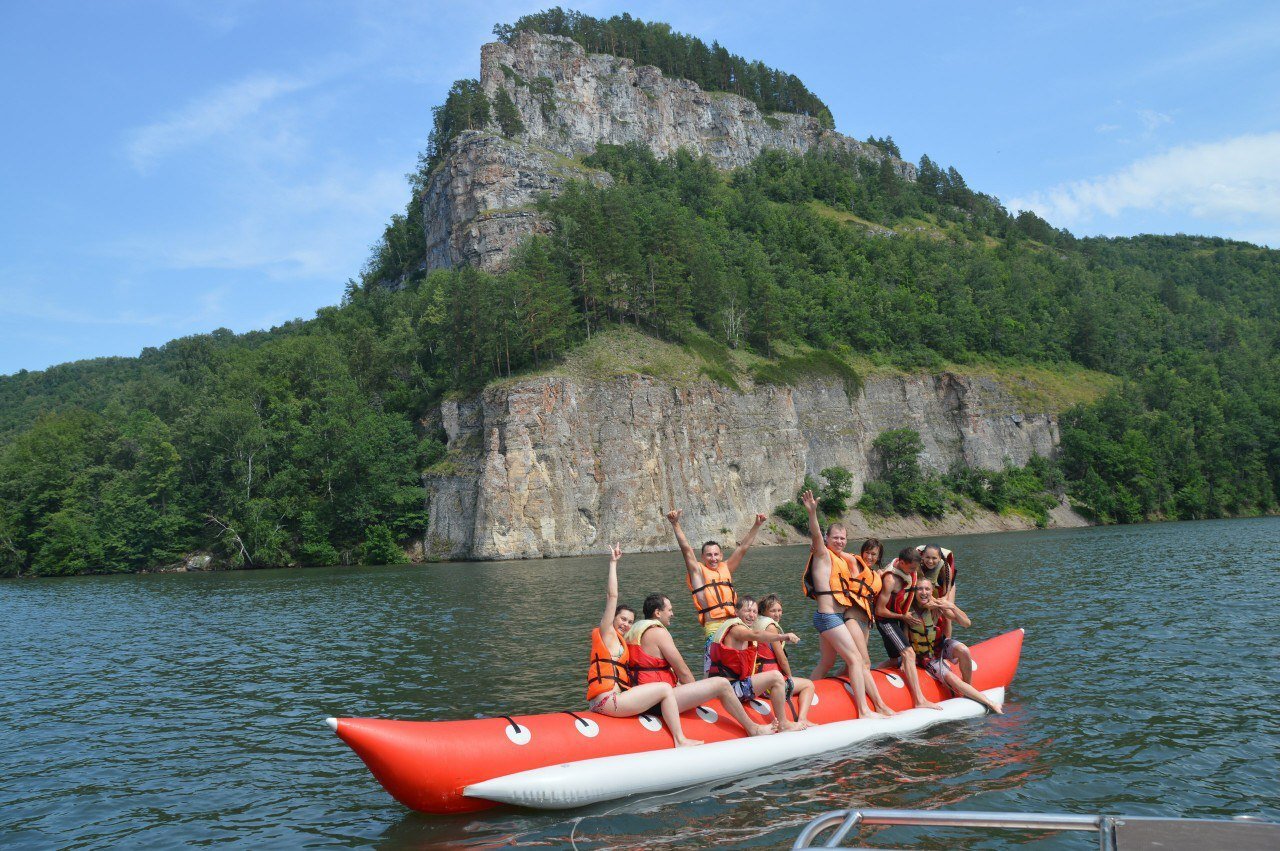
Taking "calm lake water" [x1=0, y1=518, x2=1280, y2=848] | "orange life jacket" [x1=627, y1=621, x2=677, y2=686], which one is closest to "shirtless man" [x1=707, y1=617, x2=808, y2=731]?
"calm lake water" [x1=0, y1=518, x2=1280, y2=848]

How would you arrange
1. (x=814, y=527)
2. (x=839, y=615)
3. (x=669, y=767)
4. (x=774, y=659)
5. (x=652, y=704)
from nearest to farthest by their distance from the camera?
1. (x=669, y=767)
2. (x=652, y=704)
3. (x=814, y=527)
4. (x=774, y=659)
5. (x=839, y=615)

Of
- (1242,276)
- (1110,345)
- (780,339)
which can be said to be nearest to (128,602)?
(780,339)

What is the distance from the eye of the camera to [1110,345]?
9300 centimetres

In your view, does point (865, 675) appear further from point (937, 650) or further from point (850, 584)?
point (937, 650)

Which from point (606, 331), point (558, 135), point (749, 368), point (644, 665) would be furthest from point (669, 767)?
point (558, 135)

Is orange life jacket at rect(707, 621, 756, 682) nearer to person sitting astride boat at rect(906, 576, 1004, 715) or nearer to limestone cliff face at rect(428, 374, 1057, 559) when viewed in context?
person sitting astride boat at rect(906, 576, 1004, 715)

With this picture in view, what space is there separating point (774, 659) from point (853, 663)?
1271mm

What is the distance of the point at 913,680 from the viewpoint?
1170cm

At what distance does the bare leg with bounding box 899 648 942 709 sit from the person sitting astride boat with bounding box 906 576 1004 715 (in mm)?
273

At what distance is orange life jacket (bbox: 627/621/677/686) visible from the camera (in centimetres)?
959

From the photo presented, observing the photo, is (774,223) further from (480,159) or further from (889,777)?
(889,777)

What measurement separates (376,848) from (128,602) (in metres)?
30.3

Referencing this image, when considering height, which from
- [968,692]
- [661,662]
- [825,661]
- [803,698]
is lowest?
[968,692]

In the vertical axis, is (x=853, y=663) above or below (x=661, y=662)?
below
